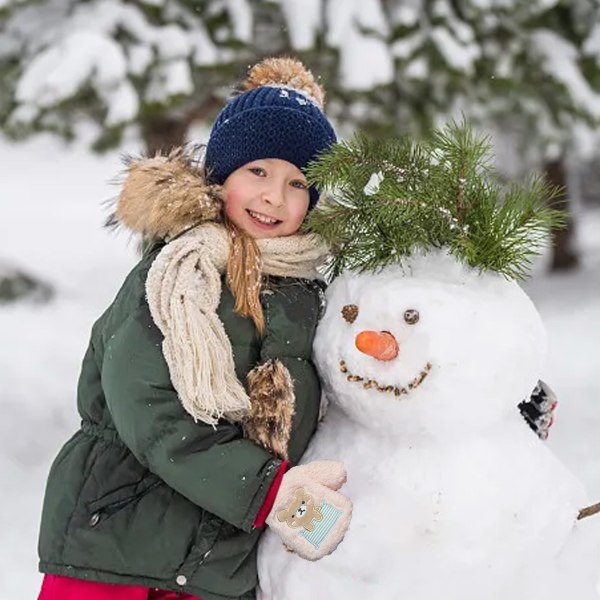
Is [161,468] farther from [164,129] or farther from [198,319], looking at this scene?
[164,129]

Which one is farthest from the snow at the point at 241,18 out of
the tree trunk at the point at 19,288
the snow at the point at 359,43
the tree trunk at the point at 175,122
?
the tree trunk at the point at 19,288

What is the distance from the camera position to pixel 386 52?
219 inches

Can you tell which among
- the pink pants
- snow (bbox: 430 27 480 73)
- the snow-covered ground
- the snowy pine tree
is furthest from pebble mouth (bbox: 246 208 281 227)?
snow (bbox: 430 27 480 73)

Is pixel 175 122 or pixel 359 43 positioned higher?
pixel 359 43

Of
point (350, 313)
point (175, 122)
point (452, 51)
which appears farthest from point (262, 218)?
point (175, 122)

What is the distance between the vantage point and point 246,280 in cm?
194

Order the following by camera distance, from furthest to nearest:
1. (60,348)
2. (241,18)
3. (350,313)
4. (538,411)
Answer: (60,348) → (241,18) → (538,411) → (350,313)

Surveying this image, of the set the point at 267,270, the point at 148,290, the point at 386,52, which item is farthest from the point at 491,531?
the point at 386,52

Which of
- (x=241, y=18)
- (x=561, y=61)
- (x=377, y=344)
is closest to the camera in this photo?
(x=377, y=344)

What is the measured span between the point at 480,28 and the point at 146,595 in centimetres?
491

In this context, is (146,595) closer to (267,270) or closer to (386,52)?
(267,270)

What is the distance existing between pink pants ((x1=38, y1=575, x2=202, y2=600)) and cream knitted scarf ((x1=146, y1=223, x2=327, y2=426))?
1.60ft

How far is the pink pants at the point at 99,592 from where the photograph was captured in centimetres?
204

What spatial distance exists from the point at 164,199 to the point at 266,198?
0.24 metres
